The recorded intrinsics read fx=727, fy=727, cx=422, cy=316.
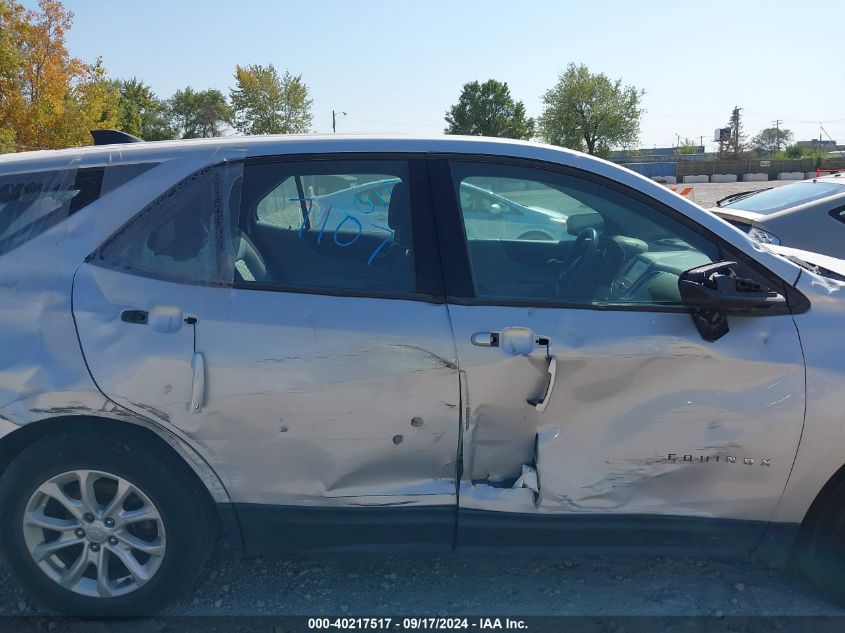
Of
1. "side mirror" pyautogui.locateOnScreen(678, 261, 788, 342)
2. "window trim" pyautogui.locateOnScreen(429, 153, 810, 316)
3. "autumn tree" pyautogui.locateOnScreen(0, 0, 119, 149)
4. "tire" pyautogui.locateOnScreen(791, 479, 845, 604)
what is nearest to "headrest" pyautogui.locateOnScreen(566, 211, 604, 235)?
"window trim" pyautogui.locateOnScreen(429, 153, 810, 316)

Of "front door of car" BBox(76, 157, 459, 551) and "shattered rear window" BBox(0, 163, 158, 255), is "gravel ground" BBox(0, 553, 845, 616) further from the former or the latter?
"shattered rear window" BBox(0, 163, 158, 255)

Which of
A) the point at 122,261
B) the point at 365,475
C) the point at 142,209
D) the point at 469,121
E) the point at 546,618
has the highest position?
the point at 469,121

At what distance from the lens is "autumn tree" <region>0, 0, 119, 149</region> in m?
26.0

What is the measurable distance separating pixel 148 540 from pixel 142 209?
1.24 meters

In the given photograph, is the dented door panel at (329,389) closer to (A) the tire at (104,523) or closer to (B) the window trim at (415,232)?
(B) the window trim at (415,232)

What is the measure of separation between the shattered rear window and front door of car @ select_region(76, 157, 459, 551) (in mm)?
231

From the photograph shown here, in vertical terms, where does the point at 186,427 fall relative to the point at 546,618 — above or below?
above

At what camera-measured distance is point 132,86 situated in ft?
185

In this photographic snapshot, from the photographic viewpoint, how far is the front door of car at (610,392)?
253 centimetres

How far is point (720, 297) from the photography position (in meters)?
2.46

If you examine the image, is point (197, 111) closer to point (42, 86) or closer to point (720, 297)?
point (42, 86)

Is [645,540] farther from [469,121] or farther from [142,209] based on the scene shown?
[469,121]

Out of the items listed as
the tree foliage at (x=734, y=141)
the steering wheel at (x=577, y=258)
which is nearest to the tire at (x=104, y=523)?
the steering wheel at (x=577, y=258)

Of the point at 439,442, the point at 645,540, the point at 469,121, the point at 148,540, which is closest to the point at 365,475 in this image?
the point at 439,442
